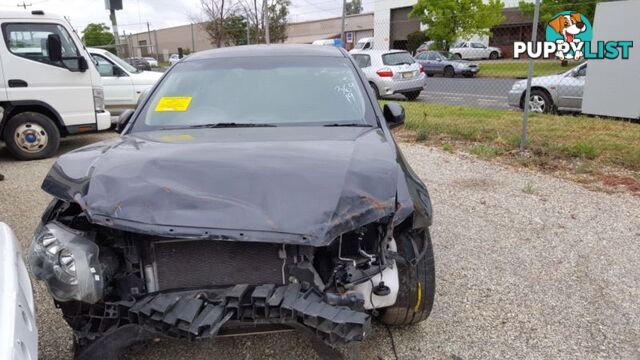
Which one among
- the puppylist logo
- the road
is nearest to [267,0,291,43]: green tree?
the road

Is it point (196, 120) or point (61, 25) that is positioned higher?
point (61, 25)

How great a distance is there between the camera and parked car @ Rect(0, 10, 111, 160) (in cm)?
696

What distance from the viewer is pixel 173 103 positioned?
3312mm

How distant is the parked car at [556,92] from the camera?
1019 centimetres

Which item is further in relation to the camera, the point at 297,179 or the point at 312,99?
the point at 312,99

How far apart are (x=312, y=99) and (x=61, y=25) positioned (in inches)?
231

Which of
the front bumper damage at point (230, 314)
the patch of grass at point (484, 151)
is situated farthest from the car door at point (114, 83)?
the front bumper damage at point (230, 314)

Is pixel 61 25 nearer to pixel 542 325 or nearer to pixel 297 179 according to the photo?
pixel 297 179

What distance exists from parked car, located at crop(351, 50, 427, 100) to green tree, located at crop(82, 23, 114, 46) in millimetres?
56694

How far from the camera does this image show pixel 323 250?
2260 mm

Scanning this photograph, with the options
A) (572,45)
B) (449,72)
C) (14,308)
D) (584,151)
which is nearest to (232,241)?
(14,308)

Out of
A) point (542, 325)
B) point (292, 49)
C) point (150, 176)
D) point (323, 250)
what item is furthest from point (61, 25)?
point (542, 325)

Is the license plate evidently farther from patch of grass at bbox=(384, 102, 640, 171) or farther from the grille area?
the grille area

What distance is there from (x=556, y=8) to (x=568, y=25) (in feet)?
25.5
